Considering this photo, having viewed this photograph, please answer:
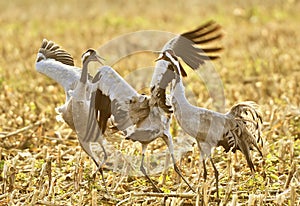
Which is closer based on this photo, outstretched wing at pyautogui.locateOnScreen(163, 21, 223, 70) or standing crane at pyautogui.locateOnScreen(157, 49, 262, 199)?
standing crane at pyautogui.locateOnScreen(157, 49, 262, 199)

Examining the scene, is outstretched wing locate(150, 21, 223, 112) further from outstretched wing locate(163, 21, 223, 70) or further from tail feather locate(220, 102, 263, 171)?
tail feather locate(220, 102, 263, 171)

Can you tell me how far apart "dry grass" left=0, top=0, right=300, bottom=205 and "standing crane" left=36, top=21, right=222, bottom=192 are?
1.46 feet

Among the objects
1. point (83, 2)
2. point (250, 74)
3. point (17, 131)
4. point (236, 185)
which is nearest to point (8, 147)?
point (17, 131)

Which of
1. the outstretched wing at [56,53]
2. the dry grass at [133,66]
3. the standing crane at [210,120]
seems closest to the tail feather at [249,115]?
the standing crane at [210,120]

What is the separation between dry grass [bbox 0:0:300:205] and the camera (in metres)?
5.02

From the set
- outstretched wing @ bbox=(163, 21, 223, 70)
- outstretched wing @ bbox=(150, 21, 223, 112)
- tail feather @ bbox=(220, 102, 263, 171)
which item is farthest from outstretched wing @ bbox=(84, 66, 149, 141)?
tail feather @ bbox=(220, 102, 263, 171)

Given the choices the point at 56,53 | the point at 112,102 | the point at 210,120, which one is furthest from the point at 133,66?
the point at 210,120

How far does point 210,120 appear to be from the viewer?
183 inches

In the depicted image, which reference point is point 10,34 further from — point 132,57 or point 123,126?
point 123,126

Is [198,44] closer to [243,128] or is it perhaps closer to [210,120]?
[210,120]

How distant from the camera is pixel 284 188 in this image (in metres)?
4.89

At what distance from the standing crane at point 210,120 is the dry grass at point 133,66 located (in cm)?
38

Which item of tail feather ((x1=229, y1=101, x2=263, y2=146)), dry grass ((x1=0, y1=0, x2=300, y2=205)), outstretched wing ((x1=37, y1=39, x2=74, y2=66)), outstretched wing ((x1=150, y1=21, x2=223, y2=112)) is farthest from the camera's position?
outstretched wing ((x1=37, y1=39, x2=74, y2=66))

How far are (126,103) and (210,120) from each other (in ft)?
2.23
